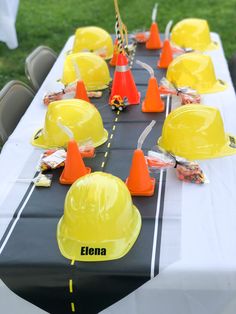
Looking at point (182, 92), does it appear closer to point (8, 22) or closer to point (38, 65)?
point (38, 65)

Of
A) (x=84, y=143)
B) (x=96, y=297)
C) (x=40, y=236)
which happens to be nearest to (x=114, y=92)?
(x=84, y=143)

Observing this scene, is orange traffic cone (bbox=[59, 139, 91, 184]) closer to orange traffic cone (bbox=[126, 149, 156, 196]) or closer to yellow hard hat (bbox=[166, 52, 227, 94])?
orange traffic cone (bbox=[126, 149, 156, 196])

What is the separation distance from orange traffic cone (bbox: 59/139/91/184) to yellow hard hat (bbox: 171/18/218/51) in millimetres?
1889

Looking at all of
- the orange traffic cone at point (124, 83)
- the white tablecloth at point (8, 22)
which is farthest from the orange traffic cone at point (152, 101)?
the white tablecloth at point (8, 22)

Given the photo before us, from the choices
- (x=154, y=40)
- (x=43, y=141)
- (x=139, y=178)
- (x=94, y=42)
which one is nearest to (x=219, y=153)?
(x=139, y=178)

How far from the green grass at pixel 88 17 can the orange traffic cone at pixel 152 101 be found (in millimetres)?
3009

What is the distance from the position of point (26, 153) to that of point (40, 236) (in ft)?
2.20

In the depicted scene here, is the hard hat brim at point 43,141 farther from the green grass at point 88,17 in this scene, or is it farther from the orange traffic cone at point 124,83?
the green grass at point 88,17

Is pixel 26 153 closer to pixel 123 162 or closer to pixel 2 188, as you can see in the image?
pixel 2 188

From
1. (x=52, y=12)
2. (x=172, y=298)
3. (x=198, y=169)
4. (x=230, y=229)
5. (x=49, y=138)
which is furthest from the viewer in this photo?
(x=52, y=12)

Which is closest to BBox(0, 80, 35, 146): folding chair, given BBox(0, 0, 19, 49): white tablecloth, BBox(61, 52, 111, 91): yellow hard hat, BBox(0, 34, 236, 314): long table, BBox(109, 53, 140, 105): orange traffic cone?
BBox(61, 52, 111, 91): yellow hard hat

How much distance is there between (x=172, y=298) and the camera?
1.57 metres

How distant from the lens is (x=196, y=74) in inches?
110

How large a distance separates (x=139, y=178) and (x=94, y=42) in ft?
5.99
